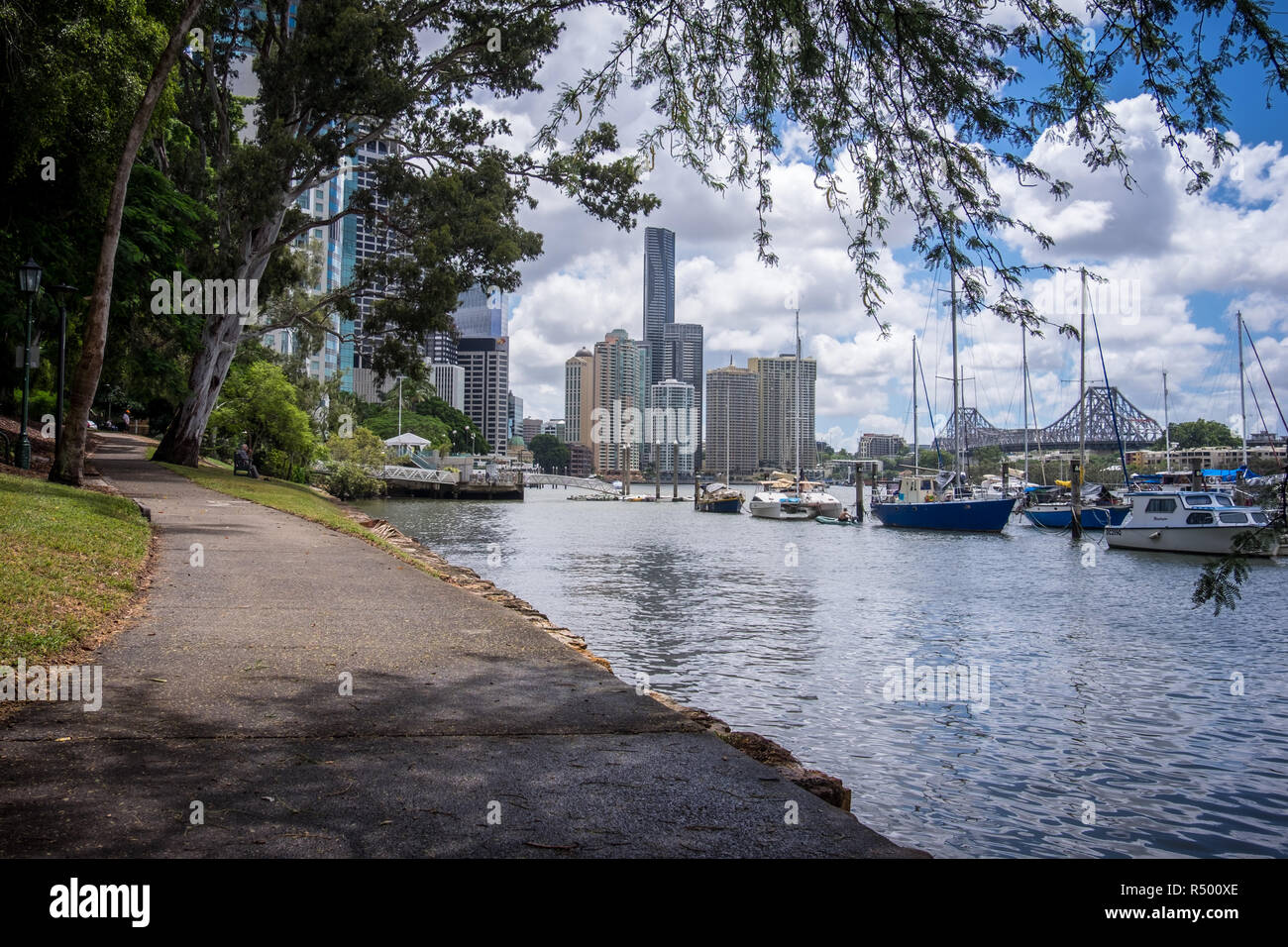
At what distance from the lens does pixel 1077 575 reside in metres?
30.7

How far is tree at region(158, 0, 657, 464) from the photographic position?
24.4 meters

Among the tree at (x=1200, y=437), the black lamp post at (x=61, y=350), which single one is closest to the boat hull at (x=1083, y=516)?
the black lamp post at (x=61, y=350)

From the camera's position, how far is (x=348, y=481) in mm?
65812

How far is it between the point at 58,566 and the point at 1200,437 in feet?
490

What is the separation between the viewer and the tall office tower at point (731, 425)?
6816 inches

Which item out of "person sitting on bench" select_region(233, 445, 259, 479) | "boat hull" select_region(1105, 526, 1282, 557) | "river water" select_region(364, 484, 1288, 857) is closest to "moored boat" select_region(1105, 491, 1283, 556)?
"boat hull" select_region(1105, 526, 1282, 557)

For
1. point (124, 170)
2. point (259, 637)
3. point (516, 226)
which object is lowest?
point (259, 637)

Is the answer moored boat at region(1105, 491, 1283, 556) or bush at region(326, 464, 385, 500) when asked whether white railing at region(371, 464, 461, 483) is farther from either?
moored boat at region(1105, 491, 1283, 556)

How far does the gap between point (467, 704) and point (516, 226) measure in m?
24.9

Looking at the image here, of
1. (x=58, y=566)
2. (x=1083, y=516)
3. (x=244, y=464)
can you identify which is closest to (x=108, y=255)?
(x=58, y=566)

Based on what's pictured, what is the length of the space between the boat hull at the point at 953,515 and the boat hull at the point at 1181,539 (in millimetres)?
9531

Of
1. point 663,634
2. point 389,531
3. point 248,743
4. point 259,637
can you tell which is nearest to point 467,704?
point 248,743

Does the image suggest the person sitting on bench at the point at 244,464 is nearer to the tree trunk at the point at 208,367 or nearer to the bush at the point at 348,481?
the tree trunk at the point at 208,367

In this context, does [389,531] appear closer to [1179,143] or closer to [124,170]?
[124,170]
